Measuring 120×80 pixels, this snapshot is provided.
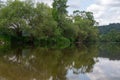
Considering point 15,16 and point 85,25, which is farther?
point 85,25

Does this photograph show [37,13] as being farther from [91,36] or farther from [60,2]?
[91,36]

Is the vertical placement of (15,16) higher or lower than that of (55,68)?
higher

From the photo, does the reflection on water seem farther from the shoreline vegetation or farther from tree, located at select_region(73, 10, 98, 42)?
tree, located at select_region(73, 10, 98, 42)

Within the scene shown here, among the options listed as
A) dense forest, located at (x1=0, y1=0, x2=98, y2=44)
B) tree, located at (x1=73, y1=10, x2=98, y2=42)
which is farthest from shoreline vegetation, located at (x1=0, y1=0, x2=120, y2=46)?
tree, located at (x1=73, y1=10, x2=98, y2=42)

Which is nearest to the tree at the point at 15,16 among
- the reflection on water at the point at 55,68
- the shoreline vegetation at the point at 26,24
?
the shoreline vegetation at the point at 26,24

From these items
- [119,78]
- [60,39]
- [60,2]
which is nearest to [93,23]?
[60,2]

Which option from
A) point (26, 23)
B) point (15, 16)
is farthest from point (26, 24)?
point (15, 16)

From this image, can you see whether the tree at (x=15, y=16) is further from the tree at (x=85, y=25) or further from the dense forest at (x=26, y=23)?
the tree at (x=85, y=25)

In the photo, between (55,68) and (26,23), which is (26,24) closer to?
(26,23)

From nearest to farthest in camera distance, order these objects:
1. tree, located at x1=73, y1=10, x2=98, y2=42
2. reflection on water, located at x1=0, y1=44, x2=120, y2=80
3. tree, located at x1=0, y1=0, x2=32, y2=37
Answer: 1. reflection on water, located at x1=0, y1=44, x2=120, y2=80
2. tree, located at x1=0, y1=0, x2=32, y2=37
3. tree, located at x1=73, y1=10, x2=98, y2=42

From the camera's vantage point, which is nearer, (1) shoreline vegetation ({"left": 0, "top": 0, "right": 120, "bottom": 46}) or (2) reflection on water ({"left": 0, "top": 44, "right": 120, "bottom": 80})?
(2) reflection on water ({"left": 0, "top": 44, "right": 120, "bottom": 80})

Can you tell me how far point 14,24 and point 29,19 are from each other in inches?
110

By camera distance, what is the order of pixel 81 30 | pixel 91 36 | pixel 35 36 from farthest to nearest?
pixel 91 36, pixel 81 30, pixel 35 36

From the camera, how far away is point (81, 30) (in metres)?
84.5
